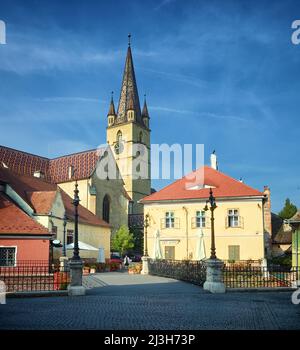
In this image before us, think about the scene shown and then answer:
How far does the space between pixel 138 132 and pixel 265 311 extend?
79.8 metres

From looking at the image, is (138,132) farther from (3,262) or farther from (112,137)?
(3,262)

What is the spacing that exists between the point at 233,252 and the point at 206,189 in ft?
19.9

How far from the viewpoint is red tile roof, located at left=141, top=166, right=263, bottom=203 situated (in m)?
37.8

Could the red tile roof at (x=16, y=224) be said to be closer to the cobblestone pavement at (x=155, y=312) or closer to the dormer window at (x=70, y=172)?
the cobblestone pavement at (x=155, y=312)

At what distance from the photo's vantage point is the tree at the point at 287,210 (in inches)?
2409

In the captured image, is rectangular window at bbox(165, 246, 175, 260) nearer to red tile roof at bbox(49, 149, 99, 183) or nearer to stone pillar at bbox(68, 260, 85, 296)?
stone pillar at bbox(68, 260, 85, 296)

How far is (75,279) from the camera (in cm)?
1670

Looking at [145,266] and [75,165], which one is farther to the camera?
[75,165]

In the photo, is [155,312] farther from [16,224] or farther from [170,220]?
[170,220]

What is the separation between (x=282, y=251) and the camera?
50375 millimetres

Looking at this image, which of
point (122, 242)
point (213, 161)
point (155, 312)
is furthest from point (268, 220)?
point (155, 312)

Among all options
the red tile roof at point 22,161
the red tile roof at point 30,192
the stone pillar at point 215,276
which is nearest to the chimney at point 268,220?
the red tile roof at point 30,192

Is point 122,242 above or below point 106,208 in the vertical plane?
below
